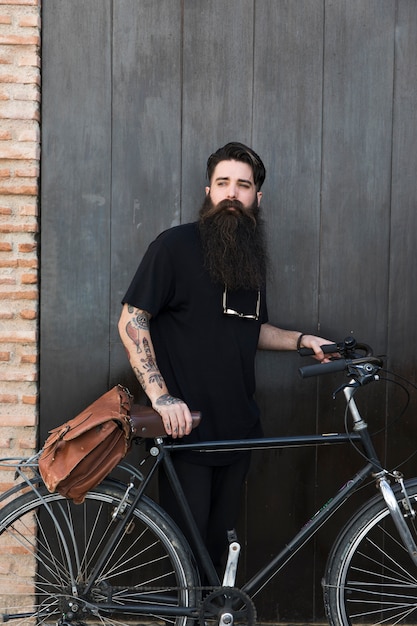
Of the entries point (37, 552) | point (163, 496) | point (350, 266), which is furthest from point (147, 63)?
point (37, 552)

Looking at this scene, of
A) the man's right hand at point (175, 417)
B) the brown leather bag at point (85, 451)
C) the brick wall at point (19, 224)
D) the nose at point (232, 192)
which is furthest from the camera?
the brick wall at point (19, 224)

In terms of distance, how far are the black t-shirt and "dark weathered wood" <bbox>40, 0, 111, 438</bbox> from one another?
56cm

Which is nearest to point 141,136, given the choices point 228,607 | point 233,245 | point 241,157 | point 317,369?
point 241,157

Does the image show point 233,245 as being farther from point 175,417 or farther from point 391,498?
point 391,498

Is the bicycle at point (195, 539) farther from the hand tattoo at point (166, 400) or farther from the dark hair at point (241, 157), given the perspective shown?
the dark hair at point (241, 157)

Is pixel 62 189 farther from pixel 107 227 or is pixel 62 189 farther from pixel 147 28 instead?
pixel 147 28

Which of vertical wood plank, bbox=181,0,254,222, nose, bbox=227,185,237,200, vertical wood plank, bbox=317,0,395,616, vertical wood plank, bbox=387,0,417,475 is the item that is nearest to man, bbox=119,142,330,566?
nose, bbox=227,185,237,200

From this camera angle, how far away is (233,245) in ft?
8.91

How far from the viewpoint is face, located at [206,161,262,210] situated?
279cm

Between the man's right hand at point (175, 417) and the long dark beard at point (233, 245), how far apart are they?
0.49 metres

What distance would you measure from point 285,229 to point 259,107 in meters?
0.54

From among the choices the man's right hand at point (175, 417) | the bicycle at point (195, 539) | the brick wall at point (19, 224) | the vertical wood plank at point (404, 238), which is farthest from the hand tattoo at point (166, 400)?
the vertical wood plank at point (404, 238)

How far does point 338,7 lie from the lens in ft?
10.4

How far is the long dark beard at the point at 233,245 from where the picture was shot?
8.81 ft
